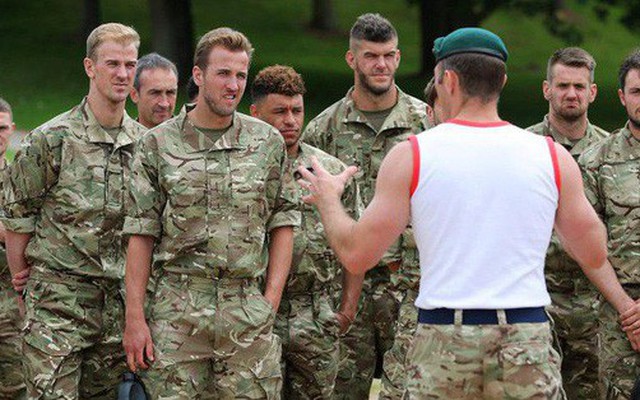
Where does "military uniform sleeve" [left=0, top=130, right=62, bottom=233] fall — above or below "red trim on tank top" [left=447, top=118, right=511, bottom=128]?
below

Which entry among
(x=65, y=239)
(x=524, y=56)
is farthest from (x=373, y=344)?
(x=524, y=56)

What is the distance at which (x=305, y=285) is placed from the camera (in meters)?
9.53

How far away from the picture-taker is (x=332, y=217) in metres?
6.56

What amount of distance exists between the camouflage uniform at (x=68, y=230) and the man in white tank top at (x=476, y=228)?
113 inches

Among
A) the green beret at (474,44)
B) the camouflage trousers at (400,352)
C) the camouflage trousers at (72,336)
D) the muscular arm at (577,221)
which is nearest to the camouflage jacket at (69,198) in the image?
the camouflage trousers at (72,336)

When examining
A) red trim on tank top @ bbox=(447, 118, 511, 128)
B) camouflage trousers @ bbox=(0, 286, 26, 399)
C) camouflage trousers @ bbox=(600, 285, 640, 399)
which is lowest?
camouflage trousers @ bbox=(0, 286, 26, 399)

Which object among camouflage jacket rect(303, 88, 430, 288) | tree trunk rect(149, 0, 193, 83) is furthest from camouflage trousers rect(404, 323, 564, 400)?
tree trunk rect(149, 0, 193, 83)

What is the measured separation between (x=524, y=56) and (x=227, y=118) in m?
36.1

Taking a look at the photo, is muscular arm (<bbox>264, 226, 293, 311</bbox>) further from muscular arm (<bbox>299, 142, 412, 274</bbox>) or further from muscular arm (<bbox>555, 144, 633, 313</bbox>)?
muscular arm (<bbox>555, 144, 633, 313</bbox>)

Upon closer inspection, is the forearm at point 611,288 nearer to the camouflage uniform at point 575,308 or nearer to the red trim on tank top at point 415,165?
the camouflage uniform at point 575,308

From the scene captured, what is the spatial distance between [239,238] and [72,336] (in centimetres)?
159

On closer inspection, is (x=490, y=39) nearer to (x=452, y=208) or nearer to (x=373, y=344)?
(x=452, y=208)

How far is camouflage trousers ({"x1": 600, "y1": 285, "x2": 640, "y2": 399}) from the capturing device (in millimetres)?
8961

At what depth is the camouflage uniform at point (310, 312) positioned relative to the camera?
31.1 feet
